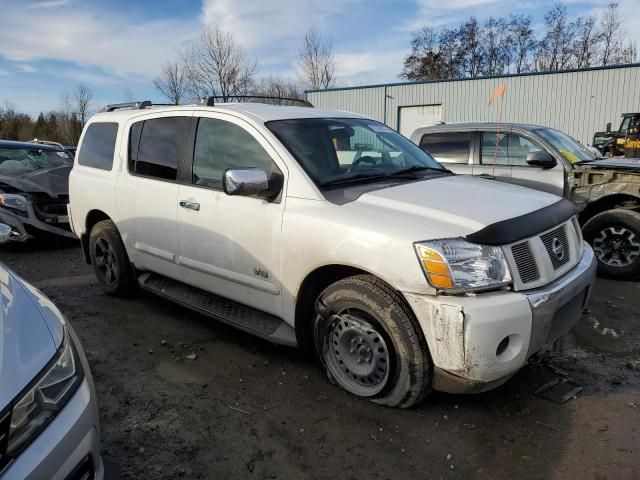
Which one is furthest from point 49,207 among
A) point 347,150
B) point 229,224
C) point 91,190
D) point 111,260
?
point 347,150

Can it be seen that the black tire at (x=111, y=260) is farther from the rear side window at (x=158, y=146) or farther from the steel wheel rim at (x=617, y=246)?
the steel wheel rim at (x=617, y=246)

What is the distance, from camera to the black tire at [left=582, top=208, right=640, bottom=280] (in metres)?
5.39

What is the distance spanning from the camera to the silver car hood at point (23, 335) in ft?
5.31

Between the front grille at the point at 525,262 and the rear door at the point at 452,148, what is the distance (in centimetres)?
413

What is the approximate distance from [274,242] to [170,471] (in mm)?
1430

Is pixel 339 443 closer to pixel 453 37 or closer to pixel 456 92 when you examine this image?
pixel 456 92

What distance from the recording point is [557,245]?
2.99m

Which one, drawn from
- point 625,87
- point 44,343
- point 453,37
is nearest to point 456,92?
point 625,87

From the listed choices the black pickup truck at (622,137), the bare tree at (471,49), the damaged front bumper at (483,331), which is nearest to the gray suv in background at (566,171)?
the damaged front bumper at (483,331)

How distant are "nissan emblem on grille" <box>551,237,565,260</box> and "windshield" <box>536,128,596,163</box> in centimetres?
352

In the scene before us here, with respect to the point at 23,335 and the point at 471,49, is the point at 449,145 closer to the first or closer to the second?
the point at 23,335

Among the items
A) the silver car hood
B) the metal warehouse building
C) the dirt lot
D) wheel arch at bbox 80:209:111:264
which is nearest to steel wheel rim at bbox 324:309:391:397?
the dirt lot

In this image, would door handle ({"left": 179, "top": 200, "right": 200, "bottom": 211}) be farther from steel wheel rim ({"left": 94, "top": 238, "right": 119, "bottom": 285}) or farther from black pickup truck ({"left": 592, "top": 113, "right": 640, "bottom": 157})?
black pickup truck ({"left": 592, "top": 113, "right": 640, "bottom": 157})

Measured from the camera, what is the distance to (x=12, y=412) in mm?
1555
